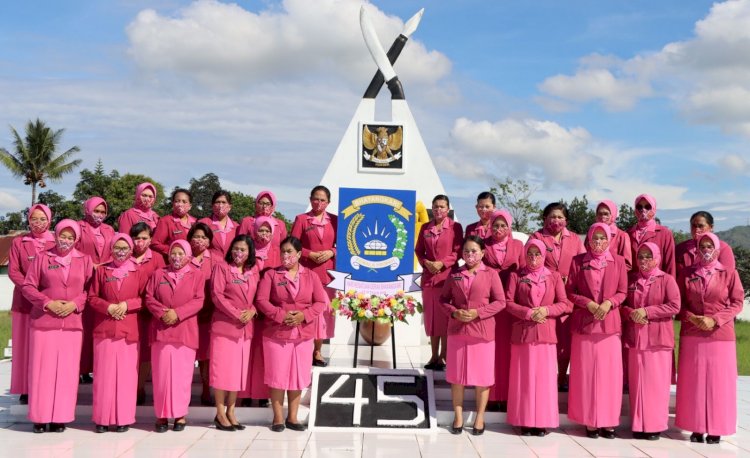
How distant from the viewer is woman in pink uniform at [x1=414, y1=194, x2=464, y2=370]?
20.4ft

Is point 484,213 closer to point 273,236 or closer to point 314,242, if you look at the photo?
point 314,242

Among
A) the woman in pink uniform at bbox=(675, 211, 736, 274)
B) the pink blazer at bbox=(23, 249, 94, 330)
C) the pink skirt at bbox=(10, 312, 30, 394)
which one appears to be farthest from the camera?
the pink skirt at bbox=(10, 312, 30, 394)

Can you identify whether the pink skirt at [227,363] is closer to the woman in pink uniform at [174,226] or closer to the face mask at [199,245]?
the face mask at [199,245]

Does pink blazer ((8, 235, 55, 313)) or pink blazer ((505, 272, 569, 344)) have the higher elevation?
pink blazer ((8, 235, 55, 313))

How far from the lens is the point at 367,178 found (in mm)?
9375

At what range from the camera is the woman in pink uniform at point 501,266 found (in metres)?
5.70

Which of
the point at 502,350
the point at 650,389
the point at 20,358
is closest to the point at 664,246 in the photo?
the point at 650,389

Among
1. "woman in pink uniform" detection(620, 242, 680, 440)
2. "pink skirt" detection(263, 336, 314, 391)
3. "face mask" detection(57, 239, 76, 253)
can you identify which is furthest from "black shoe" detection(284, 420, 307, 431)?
"woman in pink uniform" detection(620, 242, 680, 440)

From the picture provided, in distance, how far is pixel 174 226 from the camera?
6.08 metres

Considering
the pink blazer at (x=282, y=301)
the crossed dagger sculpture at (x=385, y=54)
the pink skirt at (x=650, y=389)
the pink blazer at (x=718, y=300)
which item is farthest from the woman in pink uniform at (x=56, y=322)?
the crossed dagger sculpture at (x=385, y=54)

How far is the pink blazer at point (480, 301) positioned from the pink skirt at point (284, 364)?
121 centimetres

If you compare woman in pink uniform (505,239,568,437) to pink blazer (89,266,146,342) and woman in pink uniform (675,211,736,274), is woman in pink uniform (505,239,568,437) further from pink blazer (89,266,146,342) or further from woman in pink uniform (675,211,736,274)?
pink blazer (89,266,146,342)

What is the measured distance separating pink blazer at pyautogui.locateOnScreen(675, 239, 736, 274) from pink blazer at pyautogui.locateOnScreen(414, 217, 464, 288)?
1.87 metres

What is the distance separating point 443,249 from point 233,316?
6.80 feet
